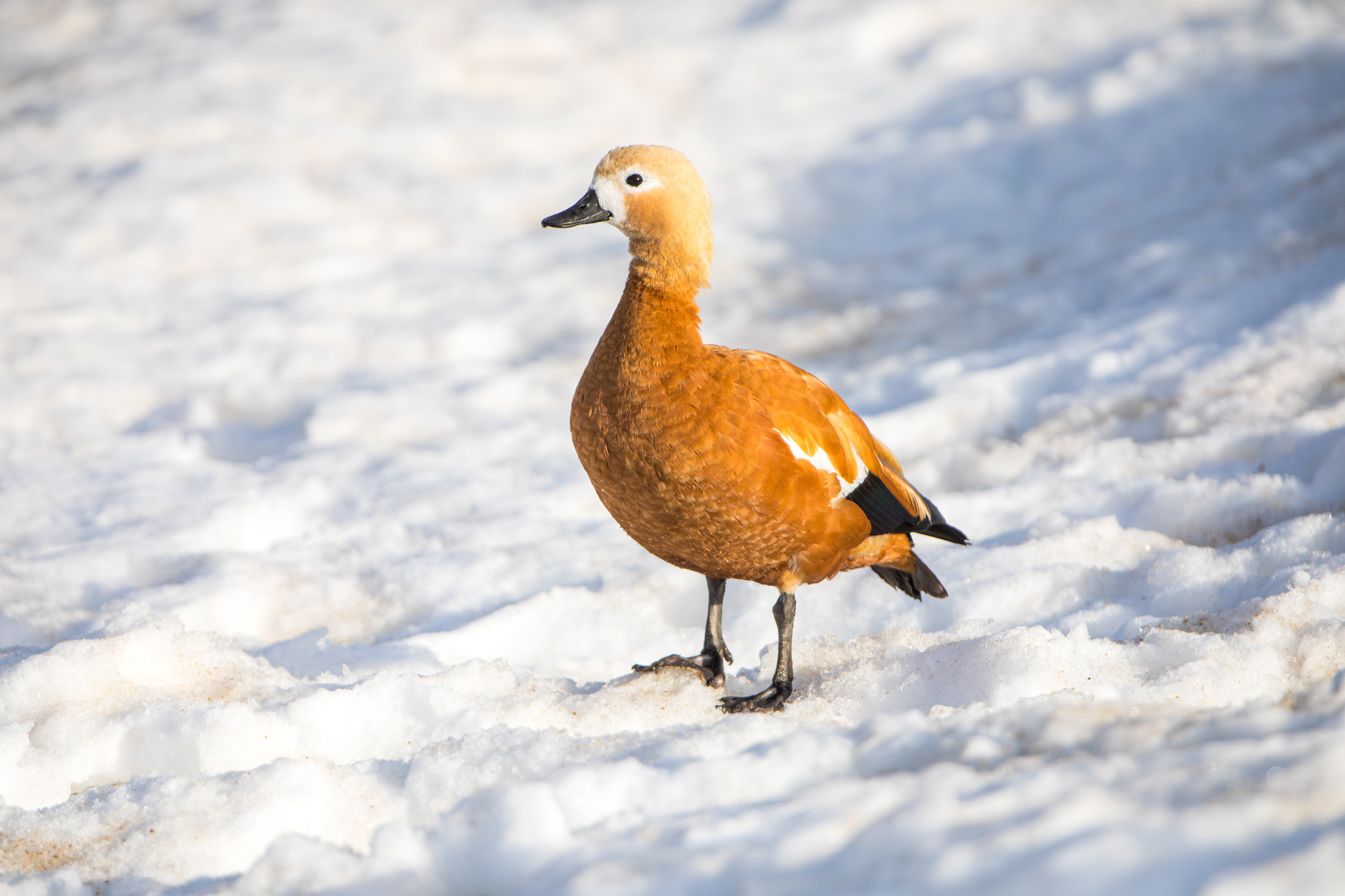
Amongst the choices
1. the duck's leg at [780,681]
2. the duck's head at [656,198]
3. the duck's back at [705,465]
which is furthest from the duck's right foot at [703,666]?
the duck's head at [656,198]

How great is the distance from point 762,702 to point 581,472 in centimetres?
249

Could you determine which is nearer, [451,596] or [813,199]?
[451,596]

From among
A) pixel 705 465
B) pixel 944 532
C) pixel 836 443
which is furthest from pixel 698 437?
pixel 944 532

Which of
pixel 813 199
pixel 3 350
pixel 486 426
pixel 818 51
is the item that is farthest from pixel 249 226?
pixel 818 51

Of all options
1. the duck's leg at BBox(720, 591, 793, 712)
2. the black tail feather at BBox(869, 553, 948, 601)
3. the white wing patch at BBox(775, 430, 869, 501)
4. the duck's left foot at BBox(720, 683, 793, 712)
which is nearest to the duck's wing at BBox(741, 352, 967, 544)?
the white wing patch at BBox(775, 430, 869, 501)

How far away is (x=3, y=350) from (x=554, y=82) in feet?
17.2

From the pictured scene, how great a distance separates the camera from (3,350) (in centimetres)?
603

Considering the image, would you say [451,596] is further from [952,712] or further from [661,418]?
[952,712]

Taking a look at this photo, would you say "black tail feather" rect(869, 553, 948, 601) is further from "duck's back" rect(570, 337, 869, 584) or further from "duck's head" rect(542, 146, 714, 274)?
"duck's head" rect(542, 146, 714, 274)

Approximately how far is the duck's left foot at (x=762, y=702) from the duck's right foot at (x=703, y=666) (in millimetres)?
151

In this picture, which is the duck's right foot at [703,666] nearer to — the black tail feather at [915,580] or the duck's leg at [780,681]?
the duck's leg at [780,681]

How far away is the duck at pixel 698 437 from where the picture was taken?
2.89 metres

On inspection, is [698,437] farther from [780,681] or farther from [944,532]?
[944,532]

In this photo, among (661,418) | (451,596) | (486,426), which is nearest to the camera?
(661,418)
